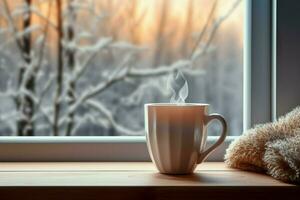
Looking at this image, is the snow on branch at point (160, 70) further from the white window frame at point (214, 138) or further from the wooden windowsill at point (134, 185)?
the wooden windowsill at point (134, 185)

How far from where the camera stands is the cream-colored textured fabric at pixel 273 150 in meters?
0.77

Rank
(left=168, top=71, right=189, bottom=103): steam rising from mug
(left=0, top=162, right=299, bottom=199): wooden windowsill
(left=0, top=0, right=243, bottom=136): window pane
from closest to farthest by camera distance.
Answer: (left=0, top=162, right=299, bottom=199): wooden windowsill → (left=168, top=71, right=189, bottom=103): steam rising from mug → (left=0, top=0, right=243, bottom=136): window pane

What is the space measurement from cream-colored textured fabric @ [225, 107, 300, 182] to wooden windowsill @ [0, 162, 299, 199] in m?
0.02

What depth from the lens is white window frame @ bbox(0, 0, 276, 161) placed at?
102cm

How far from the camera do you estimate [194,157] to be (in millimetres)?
853

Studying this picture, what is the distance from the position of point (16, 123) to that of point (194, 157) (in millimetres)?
432

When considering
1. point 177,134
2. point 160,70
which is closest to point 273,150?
point 177,134

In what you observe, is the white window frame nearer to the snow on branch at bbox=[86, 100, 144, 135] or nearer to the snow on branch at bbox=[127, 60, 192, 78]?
the snow on branch at bbox=[86, 100, 144, 135]

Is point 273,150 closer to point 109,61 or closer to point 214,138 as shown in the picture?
point 214,138

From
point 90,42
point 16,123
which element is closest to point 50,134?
point 16,123

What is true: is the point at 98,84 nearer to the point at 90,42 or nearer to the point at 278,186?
the point at 90,42

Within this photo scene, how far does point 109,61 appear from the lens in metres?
1.07

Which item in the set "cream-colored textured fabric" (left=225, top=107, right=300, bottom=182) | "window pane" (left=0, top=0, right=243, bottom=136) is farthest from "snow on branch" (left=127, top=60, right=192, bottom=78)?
"cream-colored textured fabric" (left=225, top=107, right=300, bottom=182)

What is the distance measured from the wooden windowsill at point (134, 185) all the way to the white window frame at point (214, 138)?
16 cm
